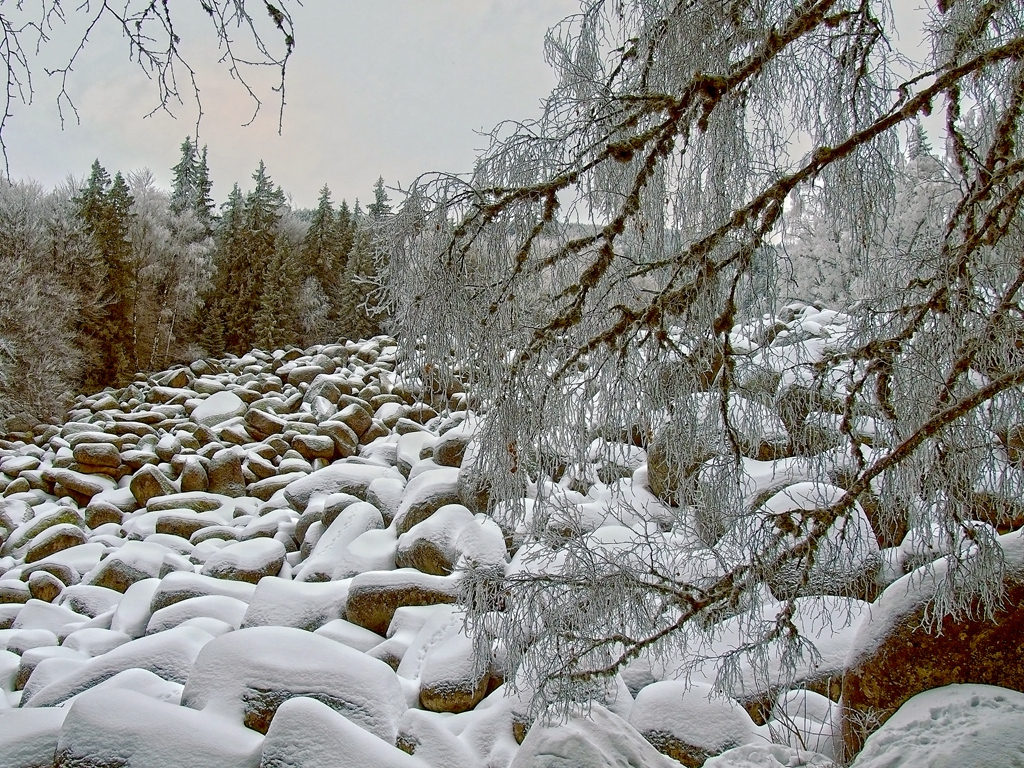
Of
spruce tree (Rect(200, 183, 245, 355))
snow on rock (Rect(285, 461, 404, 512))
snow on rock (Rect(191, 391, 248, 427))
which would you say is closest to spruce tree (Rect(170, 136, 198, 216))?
spruce tree (Rect(200, 183, 245, 355))

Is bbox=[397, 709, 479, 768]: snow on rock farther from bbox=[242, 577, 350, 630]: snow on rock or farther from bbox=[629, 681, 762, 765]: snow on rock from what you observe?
bbox=[242, 577, 350, 630]: snow on rock

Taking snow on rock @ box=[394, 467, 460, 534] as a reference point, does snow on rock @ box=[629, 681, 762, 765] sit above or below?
below

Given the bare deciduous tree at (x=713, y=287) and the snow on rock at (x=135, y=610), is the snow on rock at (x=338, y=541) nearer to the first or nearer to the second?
the snow on rock at (x=135, y=610)

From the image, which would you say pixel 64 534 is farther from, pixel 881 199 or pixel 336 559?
pixel 881 199

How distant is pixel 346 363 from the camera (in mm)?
17547

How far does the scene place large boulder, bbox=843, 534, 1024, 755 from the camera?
245 centimetres

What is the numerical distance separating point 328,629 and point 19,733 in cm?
216

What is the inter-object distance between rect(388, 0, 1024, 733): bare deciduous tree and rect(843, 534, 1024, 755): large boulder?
0.13m

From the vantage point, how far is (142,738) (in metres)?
2.64

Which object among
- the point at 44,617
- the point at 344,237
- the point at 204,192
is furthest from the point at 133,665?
the point at 204,192

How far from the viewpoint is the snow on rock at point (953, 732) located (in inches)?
80.4

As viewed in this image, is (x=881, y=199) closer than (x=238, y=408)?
Yes

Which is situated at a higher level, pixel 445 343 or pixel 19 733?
pixel 445 343

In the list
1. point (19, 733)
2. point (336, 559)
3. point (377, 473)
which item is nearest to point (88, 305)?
point (377, 473)
